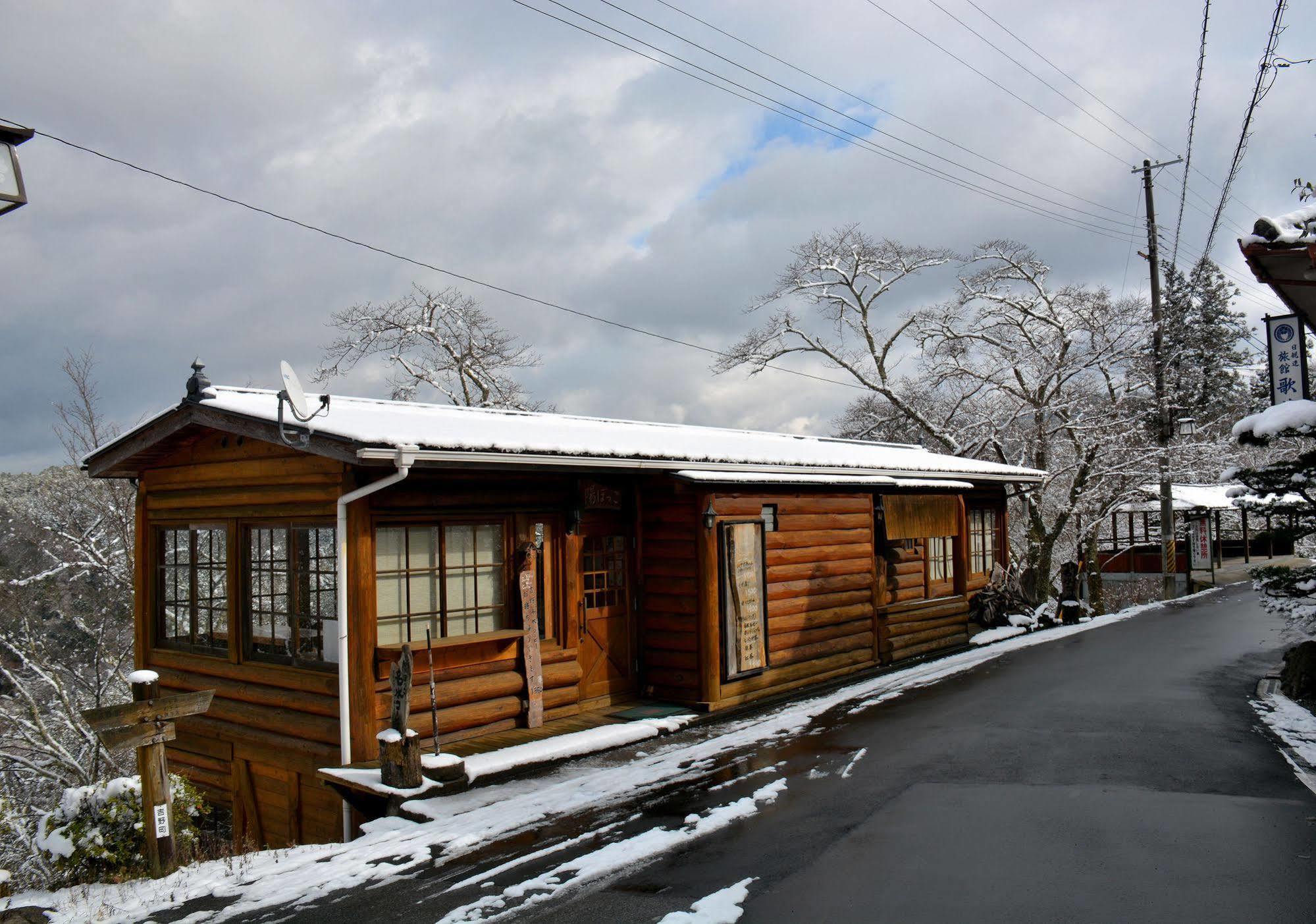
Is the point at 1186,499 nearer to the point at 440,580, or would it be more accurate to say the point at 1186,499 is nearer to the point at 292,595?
the point at 440,580

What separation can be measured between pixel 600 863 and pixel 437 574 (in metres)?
3.99

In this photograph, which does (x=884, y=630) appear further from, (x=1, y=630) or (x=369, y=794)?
(x=1, y=630)

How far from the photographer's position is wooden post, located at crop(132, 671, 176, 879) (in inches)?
253

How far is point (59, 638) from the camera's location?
31.1 meters

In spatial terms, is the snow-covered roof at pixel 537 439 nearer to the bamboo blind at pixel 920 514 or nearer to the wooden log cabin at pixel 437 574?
the wooden log cabin at pixel 437 574

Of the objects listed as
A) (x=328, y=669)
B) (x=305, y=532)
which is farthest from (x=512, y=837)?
(x=305, y=532)

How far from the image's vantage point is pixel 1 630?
17.8m

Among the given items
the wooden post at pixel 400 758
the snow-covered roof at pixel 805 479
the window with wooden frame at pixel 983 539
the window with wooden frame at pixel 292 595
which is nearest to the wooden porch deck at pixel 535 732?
the wooden post at pixel 400 758

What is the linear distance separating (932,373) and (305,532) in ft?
70.5

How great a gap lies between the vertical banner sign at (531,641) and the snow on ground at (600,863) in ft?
10.3

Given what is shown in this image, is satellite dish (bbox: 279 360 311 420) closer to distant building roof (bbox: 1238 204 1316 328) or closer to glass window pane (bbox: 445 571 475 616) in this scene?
glass window pane (bbox: 445 571 475 616)

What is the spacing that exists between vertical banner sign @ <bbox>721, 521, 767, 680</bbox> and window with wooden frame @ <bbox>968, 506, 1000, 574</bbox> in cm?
794

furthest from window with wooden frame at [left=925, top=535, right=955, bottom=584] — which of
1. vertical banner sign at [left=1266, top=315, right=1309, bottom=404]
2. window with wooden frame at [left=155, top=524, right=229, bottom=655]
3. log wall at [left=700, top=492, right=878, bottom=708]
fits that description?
window with wooden frame at [left=155, top=524, right=229, bottom=655]

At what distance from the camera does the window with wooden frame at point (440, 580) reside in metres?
8.84
